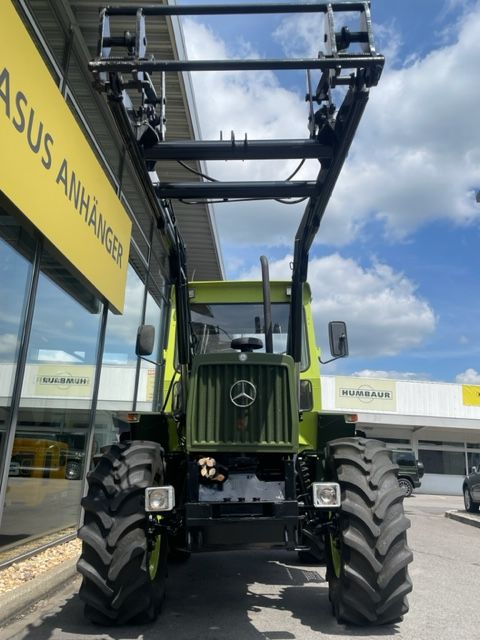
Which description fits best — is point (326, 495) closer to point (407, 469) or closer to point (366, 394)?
point (407, 469)

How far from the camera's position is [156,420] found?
17.6 ft

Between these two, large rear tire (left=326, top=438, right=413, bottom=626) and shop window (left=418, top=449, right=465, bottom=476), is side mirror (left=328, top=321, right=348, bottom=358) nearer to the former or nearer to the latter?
large rear tire (left=326, top=438, right=413, bottom=626)

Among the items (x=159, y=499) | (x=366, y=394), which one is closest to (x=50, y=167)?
(x=159, y=499)

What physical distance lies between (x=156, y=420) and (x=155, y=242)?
6.80m

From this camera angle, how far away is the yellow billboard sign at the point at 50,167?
474cm

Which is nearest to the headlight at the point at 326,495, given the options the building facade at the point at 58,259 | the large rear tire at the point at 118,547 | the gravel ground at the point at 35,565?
the large rear tire at the point at 118,547

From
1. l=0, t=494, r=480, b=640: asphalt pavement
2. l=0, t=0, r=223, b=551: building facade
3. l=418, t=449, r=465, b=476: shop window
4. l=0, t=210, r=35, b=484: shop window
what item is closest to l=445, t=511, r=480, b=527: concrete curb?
l=0, t=494, r=480, b=640: asphalt pavement

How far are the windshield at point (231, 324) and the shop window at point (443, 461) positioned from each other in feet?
85.4

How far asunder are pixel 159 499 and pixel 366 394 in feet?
83.6

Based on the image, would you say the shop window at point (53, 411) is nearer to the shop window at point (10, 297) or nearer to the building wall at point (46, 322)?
the building wall at point (46, 322)

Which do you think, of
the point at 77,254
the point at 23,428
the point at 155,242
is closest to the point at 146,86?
the point at 77,254

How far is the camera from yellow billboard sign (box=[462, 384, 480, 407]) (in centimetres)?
2867

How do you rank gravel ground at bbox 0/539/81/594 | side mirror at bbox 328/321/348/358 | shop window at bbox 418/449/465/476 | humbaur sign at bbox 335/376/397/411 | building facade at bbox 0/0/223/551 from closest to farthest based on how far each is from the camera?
gravel ground at bbox 0/539/81/594, building facade at bbox 0/0/223/551, side mirror at bbox 328/321/348/358, humbaur sign at bbox 335/376/397/411, shop window at bbox 418/449/465/476

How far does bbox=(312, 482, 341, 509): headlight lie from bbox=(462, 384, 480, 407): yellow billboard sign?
88.3 feet
